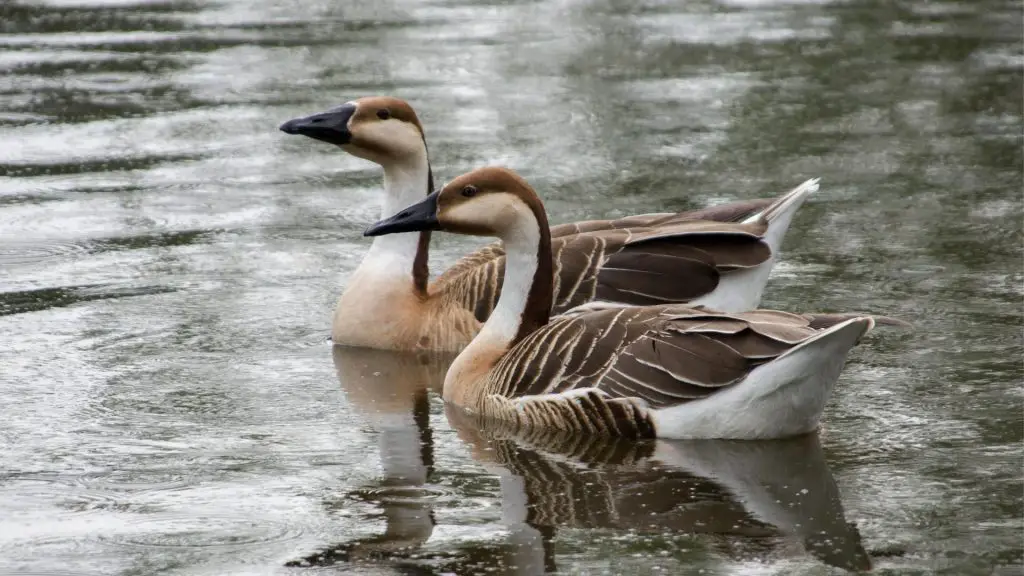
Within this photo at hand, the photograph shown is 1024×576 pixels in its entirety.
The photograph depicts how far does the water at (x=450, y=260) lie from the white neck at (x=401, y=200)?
56 cm

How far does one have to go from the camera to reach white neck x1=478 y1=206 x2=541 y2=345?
8305 millimetres

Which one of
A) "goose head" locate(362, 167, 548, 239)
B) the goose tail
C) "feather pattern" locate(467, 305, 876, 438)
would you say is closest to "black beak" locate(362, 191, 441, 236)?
"goose head" locate(362, 167, 548, 239)

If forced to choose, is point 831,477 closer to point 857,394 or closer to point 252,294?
point 857,394

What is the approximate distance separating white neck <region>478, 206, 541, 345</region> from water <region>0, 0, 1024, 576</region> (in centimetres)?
52

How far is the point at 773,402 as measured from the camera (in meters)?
7.57

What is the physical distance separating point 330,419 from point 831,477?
8.39 feet

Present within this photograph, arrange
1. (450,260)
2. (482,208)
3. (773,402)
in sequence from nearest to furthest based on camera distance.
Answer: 1. (773,402)
2. (482,208)
3. (450,260)

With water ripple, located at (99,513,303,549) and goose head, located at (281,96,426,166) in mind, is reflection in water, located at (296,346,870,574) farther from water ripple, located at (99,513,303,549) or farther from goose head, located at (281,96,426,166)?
goose head, located at (281,96,426,166)

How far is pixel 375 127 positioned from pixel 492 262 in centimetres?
106

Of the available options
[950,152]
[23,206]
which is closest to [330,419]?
[23,206]

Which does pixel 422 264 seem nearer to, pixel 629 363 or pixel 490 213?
pixel 490 213

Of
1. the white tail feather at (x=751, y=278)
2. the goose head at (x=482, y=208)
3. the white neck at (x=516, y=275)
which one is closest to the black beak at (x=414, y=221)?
the goose head at (x=482, y=208)

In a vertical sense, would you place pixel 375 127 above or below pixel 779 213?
above

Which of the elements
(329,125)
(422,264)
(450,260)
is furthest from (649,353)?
(450,260)
